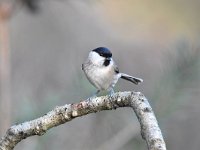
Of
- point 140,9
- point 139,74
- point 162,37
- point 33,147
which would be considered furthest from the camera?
point 140,9

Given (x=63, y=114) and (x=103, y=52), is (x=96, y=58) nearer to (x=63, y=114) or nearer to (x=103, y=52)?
(x=103, y=52)

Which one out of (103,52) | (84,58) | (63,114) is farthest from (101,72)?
(84,58)

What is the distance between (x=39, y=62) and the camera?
286 inches

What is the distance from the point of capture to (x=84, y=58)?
17.5ft

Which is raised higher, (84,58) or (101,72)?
(101,72)

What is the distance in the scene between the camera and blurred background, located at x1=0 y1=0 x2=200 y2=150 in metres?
3.81

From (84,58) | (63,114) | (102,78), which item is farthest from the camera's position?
(84,58)

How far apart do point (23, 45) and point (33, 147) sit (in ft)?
12.5

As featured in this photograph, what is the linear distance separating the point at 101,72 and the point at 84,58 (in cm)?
246

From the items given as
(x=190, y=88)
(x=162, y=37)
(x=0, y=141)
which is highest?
(x=0, y=141)

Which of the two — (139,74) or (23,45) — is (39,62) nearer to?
(23,45)

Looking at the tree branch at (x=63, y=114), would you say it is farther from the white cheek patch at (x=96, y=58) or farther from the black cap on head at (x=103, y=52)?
the white cheek patch at (x=96, y=58)

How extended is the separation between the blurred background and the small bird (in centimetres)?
54

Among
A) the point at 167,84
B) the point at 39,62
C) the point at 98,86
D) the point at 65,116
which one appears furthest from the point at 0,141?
the point at 39,62
